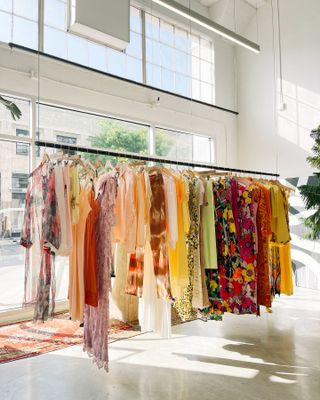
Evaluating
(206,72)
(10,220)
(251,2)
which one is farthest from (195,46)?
(10,220)

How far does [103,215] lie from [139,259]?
68cm

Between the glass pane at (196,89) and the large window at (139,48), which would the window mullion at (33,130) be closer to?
the large window at (139,48)

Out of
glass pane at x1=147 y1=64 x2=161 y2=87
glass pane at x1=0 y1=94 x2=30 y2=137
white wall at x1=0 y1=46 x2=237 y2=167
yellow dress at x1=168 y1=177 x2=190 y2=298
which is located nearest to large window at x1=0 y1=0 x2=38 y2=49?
white wall at x1=0 y1=46 x2=237 y2=167

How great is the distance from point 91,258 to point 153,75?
474cm

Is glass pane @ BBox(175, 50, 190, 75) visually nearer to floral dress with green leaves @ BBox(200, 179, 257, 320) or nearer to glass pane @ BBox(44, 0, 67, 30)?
Result: glass pane @ BBox(44, 0, 67, 30)

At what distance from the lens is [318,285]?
6.29 meters

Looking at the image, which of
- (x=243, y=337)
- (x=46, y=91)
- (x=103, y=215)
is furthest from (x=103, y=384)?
(x=46, y=91)

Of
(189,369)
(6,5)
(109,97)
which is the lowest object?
(189,369)

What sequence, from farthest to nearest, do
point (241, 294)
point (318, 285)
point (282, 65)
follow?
point (282, 65), point (318, 285), point (241, 294)

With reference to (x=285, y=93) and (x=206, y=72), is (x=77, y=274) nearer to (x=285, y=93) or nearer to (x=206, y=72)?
(x=285, y=93)

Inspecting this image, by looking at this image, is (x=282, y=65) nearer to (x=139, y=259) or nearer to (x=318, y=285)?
(x=318, y=285)

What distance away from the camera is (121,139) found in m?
6.09

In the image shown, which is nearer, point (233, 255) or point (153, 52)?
point (233, 255)

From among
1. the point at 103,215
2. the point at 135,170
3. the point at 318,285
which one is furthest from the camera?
the point at 318,285
